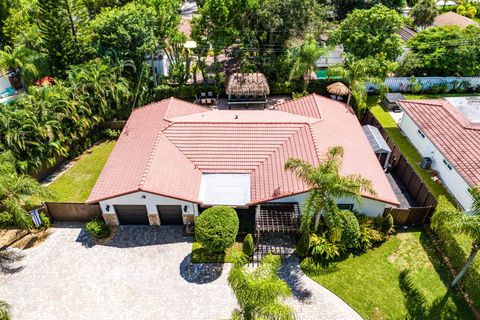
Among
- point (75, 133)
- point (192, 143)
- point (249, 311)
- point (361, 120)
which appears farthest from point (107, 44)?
point (249, 311)

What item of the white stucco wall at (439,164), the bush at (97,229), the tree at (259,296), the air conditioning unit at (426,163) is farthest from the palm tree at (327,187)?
the bush at (97,229)

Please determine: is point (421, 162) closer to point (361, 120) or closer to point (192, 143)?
point (361, 120)

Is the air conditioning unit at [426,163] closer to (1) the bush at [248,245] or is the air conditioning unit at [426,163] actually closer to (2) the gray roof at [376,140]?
(2) the gray roof at [376,140]

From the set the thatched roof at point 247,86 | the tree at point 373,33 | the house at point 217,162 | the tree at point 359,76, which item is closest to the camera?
the house at point 217,162

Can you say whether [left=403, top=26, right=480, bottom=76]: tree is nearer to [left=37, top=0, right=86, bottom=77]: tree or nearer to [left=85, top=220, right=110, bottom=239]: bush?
[left=37, top=0, right=86, bottom=77]: tree

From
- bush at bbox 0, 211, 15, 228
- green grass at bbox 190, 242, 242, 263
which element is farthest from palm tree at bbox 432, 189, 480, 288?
bush at bbox 0, 211, 15, 228

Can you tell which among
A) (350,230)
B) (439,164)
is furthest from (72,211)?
(439,164)

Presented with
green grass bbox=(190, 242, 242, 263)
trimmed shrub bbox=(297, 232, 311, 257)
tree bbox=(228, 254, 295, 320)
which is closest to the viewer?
tree bbox=(228, 254, 295, 320)
